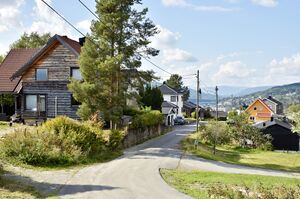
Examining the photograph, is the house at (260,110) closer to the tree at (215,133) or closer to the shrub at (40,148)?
the tree at (215,133)

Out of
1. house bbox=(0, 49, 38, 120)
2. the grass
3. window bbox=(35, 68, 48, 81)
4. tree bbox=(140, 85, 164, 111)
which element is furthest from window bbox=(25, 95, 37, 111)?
tree bbox=(140, 85, 164, 111)

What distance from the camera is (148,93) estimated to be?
186 feet

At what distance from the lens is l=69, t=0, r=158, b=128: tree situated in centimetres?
2892

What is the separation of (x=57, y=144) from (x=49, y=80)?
1770cm

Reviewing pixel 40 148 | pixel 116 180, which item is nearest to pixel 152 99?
pixel 40 148

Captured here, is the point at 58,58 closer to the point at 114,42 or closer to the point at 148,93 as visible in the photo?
the point at 114,42

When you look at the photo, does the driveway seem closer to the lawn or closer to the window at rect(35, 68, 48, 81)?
the lawn

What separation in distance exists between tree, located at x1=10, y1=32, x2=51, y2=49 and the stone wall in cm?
3364

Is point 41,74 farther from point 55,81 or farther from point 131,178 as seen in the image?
point 131,178

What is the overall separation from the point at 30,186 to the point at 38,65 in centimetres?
2534

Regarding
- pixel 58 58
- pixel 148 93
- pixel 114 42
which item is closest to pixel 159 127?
pixel 148 93

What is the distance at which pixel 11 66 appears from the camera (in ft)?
143

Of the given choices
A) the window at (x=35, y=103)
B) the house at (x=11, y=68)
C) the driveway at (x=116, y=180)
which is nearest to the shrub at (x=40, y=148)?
the driveway at (x=116, y=180)

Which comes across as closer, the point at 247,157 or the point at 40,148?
the point at 40,148
